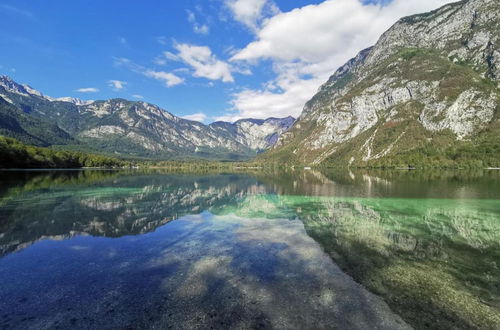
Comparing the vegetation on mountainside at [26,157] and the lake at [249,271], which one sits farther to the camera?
the vegetation on mountainside at [26,157]

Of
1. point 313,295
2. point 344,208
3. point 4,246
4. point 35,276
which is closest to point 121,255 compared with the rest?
point 35,276

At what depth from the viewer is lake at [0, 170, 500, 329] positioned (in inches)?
539

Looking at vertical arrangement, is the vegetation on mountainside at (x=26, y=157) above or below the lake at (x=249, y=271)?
above

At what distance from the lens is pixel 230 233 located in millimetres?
31703

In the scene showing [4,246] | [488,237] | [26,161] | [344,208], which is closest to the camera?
[4,246]

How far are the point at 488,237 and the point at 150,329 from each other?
3316 centimetres

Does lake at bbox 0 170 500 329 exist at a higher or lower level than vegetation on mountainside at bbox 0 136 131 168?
lower

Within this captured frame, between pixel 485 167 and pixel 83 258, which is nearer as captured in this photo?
pixel 83 258

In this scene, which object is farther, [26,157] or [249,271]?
[26,157]

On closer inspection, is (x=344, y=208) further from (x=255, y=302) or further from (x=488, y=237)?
(x=255, y=302)

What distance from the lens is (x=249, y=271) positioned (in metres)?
20.0

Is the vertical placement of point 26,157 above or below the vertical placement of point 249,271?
above

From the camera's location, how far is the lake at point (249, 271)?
13695mm

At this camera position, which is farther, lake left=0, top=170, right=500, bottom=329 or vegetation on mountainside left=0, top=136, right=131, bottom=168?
vegetation on mountainside left=0, top=136, right=131, bottom=168
